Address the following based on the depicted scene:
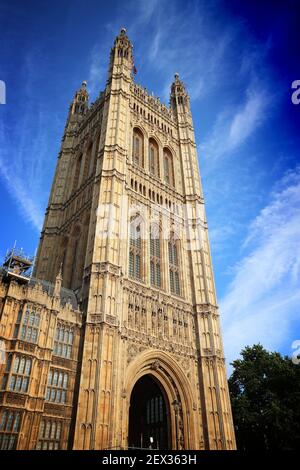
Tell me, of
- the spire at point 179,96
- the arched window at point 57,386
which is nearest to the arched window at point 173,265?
the arched window at point 57,386

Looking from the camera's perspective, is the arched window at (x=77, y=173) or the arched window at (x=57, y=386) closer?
the arched window at (x=57, y=386)

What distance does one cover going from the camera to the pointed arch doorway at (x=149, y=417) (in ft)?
83.4

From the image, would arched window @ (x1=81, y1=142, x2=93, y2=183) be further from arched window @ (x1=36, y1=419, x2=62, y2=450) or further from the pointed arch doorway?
arched window @ (x1=36, y1=419, x2=62, y2=450)

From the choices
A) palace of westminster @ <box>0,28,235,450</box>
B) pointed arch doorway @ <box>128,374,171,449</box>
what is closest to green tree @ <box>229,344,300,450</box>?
palace of westminster @ <box>0,28,235,450</box>

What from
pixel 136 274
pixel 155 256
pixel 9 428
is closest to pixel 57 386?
pixel 9 428

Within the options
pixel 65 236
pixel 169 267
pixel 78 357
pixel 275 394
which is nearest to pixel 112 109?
pixel 65 236

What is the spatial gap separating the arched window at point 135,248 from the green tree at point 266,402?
1667cm

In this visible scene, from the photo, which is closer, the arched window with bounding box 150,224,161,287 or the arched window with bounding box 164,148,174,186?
the arched window with bounding box 150,224,161,287

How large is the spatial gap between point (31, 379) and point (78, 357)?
144 inches

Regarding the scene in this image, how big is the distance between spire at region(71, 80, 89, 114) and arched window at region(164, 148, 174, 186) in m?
15.0

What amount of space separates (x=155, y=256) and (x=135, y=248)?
2.28 meters

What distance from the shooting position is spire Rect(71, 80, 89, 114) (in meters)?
49.4

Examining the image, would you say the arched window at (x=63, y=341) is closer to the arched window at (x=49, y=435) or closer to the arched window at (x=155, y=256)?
the arched window at (x=49, y=435)
